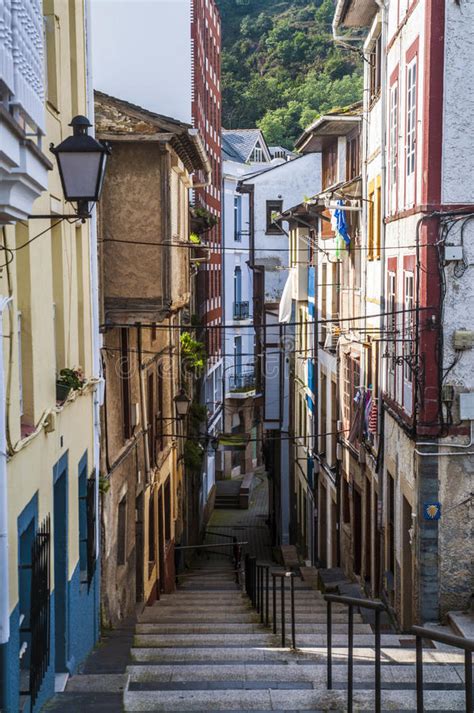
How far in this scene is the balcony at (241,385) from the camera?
1935 inches

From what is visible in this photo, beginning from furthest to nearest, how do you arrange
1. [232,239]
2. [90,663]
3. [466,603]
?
[232,239] < [466,603] < [90,663]

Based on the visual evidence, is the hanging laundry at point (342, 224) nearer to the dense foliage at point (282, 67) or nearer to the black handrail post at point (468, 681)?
the black handrail post at point (468, 681)

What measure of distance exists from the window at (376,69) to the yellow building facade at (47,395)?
906 centimetres

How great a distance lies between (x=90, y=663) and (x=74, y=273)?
443 cm

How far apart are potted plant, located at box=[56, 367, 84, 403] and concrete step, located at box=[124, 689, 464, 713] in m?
2.93

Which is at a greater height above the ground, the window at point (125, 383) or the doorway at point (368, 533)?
the window at point (125, 383)

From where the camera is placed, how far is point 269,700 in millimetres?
9484

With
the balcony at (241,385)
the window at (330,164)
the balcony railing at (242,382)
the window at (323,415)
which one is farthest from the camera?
the balcony railing at (242,382)

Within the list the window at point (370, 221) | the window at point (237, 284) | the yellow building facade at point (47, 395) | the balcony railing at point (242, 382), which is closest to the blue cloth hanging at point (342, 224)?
the window at point (370, 221)

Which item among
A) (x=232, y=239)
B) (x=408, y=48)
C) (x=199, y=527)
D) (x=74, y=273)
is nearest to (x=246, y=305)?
(x=232, y=239)

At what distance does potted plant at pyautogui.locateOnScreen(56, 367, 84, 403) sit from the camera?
10.8 metres

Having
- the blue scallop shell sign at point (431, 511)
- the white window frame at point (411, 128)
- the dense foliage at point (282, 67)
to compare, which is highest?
the dense foliage at point (282, 67)

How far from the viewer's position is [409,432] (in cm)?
1593

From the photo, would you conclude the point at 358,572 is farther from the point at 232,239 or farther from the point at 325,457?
the point at 232,239
